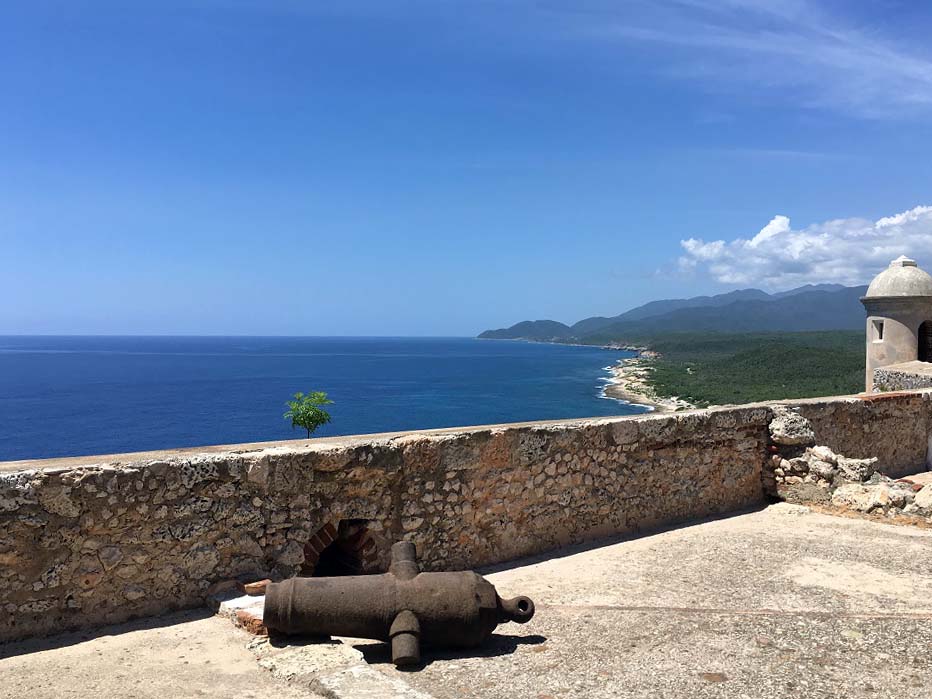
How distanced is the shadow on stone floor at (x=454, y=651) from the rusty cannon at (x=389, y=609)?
2.3 inches

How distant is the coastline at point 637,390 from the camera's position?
71.7 m

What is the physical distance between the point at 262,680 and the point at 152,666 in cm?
65

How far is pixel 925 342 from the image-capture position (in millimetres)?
19453

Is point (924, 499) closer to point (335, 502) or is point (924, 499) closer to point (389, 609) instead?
point (335, 502)

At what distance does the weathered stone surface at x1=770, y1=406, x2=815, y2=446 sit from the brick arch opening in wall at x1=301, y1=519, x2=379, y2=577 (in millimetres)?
4761

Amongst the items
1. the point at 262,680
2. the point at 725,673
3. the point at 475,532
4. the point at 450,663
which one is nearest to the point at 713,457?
the point at 475,532

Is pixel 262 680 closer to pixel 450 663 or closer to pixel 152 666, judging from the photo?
pixel 152 666

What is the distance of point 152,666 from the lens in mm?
3773

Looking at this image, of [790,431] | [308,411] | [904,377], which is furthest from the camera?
[308,411]

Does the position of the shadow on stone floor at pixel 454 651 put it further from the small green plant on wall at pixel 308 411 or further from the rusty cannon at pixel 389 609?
the small green plant on wall at pixel 308 411

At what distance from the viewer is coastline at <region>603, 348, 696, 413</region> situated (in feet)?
235

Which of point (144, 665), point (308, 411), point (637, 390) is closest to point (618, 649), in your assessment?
point (144, 665)

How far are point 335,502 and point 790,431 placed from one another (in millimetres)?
5153

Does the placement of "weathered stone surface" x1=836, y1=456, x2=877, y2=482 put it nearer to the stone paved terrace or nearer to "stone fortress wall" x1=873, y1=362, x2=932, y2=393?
the stone paved terrace
